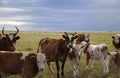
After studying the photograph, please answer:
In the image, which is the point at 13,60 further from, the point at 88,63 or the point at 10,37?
the point at 88,63

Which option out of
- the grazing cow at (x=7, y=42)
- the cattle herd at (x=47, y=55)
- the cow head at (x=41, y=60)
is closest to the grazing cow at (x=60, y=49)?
the cattle herd at (x=47, y=55)

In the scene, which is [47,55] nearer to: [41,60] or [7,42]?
[7,42]

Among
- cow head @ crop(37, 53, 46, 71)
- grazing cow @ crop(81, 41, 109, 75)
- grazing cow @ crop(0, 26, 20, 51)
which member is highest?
grazing cow @ crop(0, 26, 20, 51)

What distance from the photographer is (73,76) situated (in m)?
16.0

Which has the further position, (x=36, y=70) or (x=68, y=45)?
(x=68, y=45)

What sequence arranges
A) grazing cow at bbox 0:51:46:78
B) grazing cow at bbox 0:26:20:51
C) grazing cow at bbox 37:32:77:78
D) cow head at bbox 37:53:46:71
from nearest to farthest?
cow head at bbox 37:53:46:71 < grazing cow at bbox 0:51:46:78 < grazing cow at bbox 0:26:20:51 < grazing cow at bbox 37:32:77:78

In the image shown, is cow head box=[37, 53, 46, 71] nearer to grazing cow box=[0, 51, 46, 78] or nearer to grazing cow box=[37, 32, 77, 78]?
grazing cow box=[0, 51, 46, 78]

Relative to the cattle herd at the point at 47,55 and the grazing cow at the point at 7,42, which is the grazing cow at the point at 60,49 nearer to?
the cattle herd at the point at 47,55

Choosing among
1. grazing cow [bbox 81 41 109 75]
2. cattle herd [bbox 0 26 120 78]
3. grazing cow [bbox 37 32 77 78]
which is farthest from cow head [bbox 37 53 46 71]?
grazing cow [bbox 81 41 109 75]

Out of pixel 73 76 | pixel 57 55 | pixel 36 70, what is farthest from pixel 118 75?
pixel 36 70

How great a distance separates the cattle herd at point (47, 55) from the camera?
461 inches

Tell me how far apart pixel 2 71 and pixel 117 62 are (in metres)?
6.07

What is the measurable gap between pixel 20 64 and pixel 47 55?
494 cm

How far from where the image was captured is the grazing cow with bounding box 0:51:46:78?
11688mm
